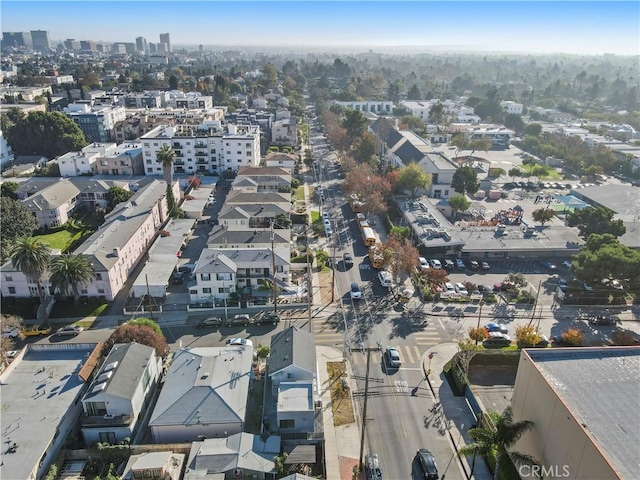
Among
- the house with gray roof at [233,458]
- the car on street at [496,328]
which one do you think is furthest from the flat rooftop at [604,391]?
the house with gray roof at [233,458]

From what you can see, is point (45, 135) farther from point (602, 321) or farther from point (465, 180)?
point (602, 321)

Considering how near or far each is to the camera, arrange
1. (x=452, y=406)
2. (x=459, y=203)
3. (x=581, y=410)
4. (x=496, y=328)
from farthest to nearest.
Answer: (x=459, y=203) < (x=496, y=328) < (x=452, y=406) < (x=581, y=410)

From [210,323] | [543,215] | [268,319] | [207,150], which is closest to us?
[210,323]

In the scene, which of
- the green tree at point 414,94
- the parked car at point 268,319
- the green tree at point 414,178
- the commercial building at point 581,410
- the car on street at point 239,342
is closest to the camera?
the commercial building at point 581,410

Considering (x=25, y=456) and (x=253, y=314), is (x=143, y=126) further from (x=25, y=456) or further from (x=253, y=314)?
(x=25, y=456)

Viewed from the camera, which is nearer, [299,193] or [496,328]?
[496,328]

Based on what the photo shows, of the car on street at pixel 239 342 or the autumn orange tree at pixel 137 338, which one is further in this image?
the car on street at pixel 239 342

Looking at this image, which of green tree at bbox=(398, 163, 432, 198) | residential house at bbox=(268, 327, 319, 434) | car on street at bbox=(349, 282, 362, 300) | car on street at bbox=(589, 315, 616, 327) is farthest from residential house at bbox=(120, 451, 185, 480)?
green tree at bbox=(398, 163, 432, 198)

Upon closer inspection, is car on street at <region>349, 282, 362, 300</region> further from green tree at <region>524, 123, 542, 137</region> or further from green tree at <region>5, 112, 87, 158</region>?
green tree at <region>524, 123, 542, 137</region>

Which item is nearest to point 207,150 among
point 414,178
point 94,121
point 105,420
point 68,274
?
point 94,121

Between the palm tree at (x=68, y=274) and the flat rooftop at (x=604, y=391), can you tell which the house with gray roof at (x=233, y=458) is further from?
the palm tree at (x=68, y=274)
